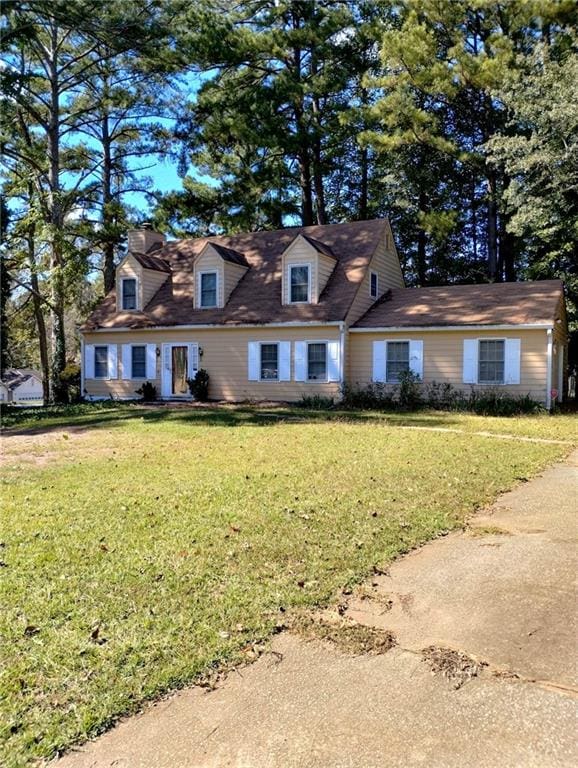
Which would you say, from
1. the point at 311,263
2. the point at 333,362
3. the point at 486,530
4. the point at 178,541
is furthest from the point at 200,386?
the point at 486,530

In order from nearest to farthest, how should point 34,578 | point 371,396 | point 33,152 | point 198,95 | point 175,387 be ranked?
1. point 34,578
2. point 371,396
3. point 175,387
4. point 33,152
5. point 198,95

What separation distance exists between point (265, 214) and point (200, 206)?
3175 mm

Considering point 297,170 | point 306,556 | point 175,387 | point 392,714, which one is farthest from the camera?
point 297,170

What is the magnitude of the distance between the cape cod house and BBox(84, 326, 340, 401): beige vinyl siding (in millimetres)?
40

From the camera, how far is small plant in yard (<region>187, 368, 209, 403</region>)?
20.2 meters

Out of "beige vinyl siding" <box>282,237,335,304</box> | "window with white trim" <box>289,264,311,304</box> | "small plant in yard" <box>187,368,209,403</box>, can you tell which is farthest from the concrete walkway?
"small plant in yard" <box>187,368,209,403</box>

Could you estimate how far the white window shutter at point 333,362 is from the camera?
18.4 meters

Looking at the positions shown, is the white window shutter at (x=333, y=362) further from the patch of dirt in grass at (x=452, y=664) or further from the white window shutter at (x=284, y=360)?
the patch of dirt in grass at (x=452, y=664)

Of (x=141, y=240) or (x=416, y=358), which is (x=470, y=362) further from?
(x=141, y=240)

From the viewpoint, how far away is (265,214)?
92.5 ft

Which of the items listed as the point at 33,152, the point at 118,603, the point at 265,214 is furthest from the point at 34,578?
the point at 265,214

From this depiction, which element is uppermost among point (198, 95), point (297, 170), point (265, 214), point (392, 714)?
point (198, 95)

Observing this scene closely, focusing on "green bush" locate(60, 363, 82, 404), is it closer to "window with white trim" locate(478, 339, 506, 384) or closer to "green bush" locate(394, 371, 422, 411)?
"green bush" locate(394, 371, 422, 411)

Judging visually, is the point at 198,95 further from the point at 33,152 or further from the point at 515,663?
the point at 515,663
